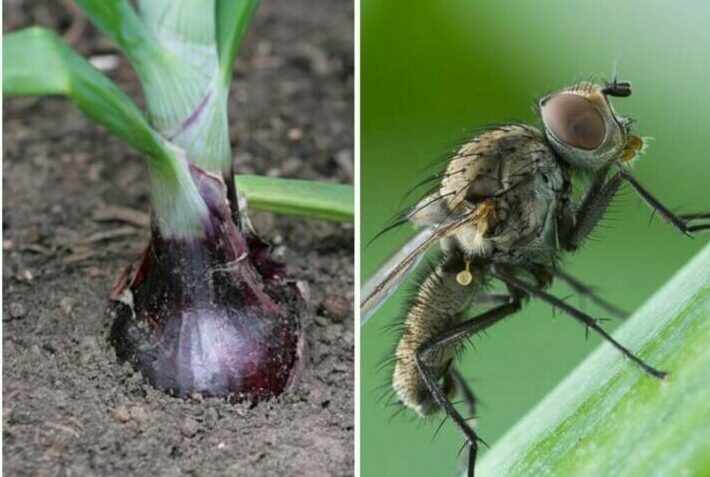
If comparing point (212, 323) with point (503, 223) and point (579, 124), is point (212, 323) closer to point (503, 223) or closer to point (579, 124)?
point (503, 223)

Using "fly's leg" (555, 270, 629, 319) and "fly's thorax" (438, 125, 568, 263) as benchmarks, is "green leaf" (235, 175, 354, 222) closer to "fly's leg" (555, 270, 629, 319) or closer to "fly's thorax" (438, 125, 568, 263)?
"fly's thorax" (438, 125, 568, 263)

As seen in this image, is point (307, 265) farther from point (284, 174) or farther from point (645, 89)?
point (645, 89)

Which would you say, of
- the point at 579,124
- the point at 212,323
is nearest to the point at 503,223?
the point at 579,124

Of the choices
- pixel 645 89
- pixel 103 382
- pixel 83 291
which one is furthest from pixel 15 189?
pixel 645 89

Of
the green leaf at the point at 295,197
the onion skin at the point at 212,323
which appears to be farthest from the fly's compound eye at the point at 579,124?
the onion skin at the point at 212,323

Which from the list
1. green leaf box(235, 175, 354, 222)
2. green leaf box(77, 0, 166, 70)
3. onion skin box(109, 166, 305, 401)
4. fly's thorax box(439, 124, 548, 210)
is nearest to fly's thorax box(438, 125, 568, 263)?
fly's thorax box(439, 124, 548, 210)

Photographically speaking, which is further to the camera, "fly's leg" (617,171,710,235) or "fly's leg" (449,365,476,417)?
"fly's leg" (449,365,476,417)
